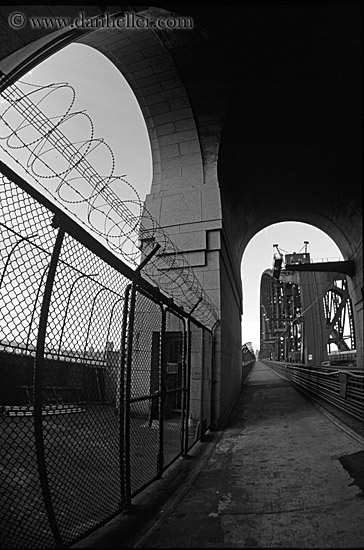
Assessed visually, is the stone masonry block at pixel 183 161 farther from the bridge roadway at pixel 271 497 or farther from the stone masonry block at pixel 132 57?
the bridge roadway at pixel 271 497

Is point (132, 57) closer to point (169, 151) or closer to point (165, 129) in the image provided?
Result: point (165, 129)

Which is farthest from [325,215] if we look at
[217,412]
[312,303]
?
[312,303]

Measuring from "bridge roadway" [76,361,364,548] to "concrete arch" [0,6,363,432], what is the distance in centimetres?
240

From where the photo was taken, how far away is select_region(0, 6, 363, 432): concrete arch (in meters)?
7.97

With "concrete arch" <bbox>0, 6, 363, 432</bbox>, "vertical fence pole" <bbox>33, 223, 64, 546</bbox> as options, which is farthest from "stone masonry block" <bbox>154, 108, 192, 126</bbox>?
"vertical fence pole" <bbox>33, 223, 64, 546</bbox>

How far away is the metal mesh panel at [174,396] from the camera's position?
5.55m

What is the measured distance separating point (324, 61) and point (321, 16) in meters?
1.44

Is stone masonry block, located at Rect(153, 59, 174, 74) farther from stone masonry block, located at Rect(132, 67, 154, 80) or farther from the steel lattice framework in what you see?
the steel lattice framework

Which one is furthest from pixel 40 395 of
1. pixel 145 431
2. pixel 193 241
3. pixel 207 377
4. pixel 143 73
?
pixel 143 73

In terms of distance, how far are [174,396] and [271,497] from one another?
517 centimetres

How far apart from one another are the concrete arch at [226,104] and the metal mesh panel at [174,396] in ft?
3.40

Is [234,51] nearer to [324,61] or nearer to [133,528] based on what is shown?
[324,61]

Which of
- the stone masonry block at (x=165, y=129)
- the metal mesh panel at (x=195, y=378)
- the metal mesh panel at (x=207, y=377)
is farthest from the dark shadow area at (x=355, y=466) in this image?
the stone masonry block at (x=165, y=129)

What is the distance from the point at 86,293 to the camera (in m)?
2.99
